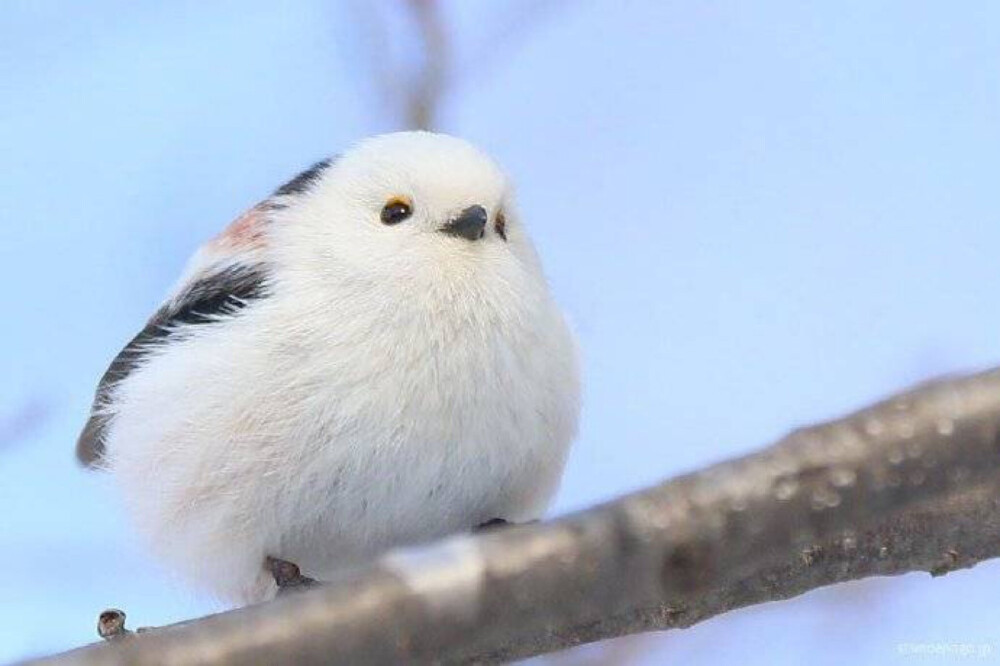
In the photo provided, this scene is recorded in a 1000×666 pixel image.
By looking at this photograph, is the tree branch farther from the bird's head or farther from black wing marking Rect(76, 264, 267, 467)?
black wing marking Rect(76, 264, 267, 467)

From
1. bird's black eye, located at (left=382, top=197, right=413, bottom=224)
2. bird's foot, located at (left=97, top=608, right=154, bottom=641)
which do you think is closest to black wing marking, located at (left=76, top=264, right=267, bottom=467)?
bird's black eye, located at (left=382, top=197, right=413, bottom=224)

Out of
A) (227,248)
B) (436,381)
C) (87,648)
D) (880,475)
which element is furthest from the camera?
(227,248)

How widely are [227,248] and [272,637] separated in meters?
2.45

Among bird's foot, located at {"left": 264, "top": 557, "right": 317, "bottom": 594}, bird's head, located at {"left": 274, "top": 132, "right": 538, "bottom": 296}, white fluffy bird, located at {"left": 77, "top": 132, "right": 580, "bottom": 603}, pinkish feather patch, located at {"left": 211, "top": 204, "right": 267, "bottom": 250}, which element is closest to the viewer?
white fluffy bird, located at {"left": 77, "top": 132, "right": 580, "bottom": 603}

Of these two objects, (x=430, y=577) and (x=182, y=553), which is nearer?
(x=430, y=577)

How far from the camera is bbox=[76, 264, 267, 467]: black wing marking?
3.55 m

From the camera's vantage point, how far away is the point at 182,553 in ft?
11.4

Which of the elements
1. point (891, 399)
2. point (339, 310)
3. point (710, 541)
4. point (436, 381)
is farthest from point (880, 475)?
point (339, 310)

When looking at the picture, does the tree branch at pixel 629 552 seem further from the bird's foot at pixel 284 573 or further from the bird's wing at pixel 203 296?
the bird's wing at pixel 203 296

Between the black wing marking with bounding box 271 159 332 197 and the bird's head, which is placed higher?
the black wing marking with bounding box 271 159 332 197

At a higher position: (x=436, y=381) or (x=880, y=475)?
(x=436, y=381)

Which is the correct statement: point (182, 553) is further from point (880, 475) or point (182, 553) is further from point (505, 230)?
point (880, 475)

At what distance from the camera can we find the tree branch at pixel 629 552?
1.42 meters

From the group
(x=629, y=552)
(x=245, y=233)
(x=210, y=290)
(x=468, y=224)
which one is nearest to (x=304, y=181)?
(x=245, y=233)
